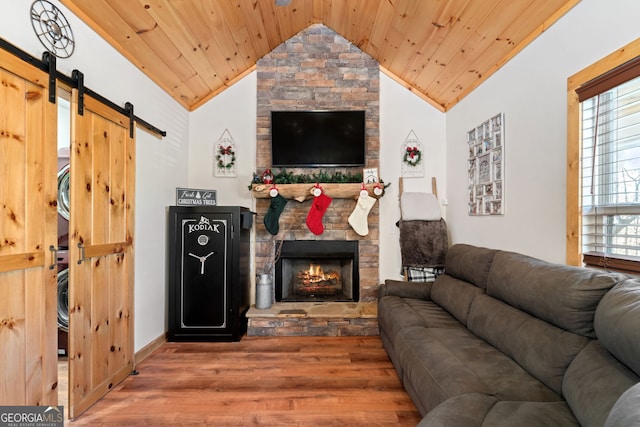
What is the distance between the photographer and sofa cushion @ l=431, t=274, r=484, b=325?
240 cm

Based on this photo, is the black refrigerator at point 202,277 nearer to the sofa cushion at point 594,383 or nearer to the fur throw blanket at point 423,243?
the fur throw blanket at point 423,243

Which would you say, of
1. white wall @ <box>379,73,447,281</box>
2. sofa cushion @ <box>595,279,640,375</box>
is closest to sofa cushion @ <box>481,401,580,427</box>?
sofa cushion @ <box>595,279,640,375</box>

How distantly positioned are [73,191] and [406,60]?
10.6ft

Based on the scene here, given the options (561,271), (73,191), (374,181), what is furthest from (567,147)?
(73,191)

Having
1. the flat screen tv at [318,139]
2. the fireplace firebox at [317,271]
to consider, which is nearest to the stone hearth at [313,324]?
the fireplace firebox at [317,271]

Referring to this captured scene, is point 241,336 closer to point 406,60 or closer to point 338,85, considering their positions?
point 338,85

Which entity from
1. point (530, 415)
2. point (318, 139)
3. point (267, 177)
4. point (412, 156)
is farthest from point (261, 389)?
point (412, 156)

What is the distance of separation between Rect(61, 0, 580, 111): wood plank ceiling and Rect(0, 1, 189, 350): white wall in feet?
0.36

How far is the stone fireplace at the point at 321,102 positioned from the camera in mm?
3920

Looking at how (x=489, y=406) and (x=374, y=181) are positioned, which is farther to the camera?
(x=374, y=181)

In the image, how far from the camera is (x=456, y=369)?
1.64 meters

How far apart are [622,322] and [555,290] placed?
0.42m

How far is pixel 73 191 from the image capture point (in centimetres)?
197

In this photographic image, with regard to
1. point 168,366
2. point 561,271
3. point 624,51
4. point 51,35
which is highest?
point 51,35
